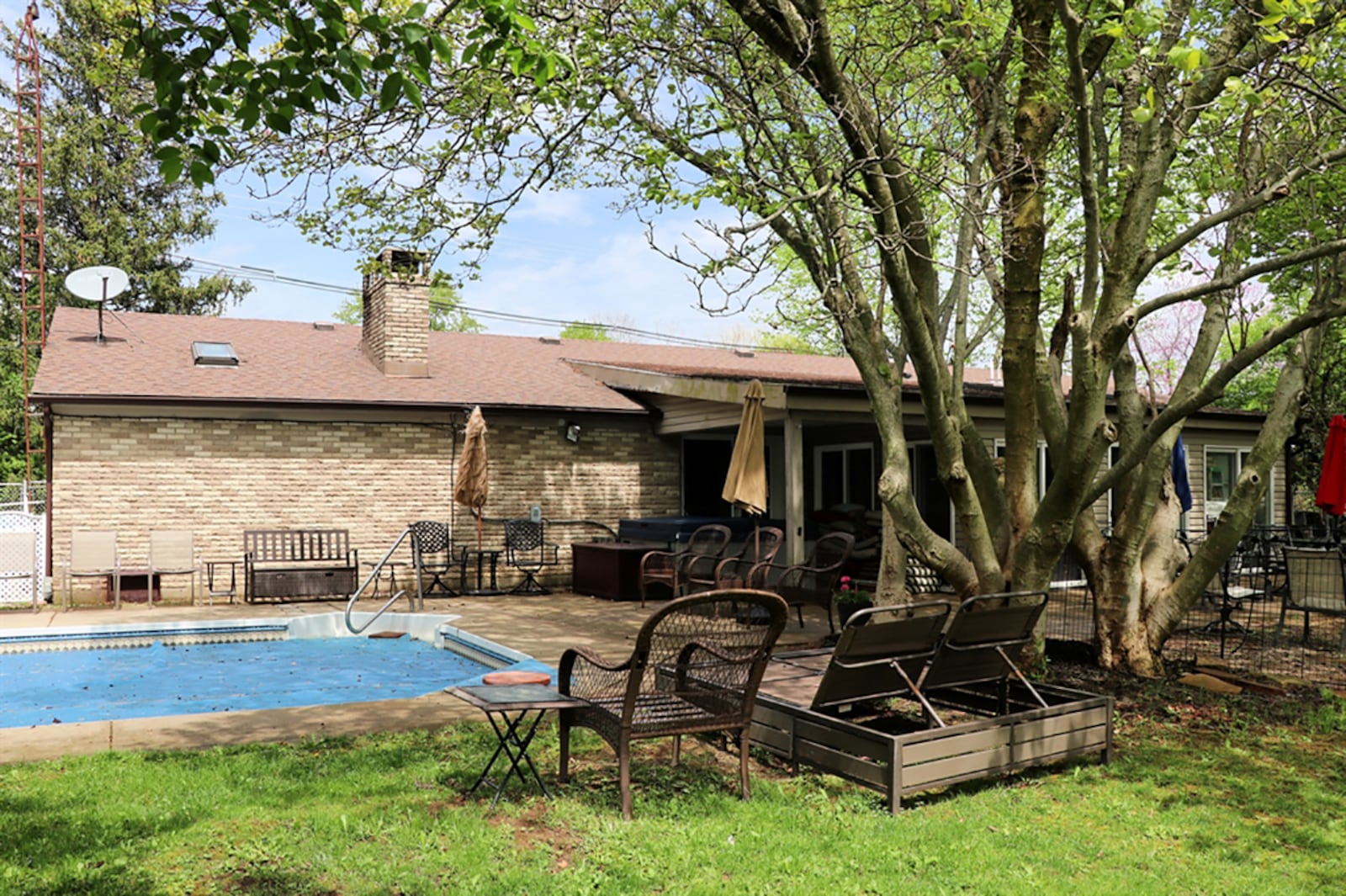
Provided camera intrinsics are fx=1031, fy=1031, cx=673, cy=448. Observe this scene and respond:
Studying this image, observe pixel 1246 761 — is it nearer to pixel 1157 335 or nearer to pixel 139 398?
pixel 139 398

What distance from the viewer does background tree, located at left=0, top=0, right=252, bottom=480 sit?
1118 inches

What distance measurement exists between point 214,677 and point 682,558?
17.4 ft

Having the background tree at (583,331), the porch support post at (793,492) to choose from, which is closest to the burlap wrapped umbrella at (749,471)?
the porch support post at (793,492)

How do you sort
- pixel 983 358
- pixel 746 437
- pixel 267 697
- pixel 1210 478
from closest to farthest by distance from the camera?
pixel 267 697 → pixel 746 437 → pixel 1210 478 → pixel 983 358

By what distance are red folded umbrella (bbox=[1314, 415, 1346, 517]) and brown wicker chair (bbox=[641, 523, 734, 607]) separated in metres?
6.39

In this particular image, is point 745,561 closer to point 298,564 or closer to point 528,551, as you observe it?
point 528,551

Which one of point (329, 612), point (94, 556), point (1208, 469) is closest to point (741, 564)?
point (329, 612)

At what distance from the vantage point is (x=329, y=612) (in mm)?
12781

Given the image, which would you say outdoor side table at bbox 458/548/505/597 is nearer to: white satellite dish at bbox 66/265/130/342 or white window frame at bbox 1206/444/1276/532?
white satellite dish at bbox 66/265/130/342

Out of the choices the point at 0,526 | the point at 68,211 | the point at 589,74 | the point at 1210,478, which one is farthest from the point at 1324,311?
the point at 68,211

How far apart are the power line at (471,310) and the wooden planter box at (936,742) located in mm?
27552

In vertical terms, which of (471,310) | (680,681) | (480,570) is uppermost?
(471,310)

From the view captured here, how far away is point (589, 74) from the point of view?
7422mm

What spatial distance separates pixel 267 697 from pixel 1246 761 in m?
7.07
